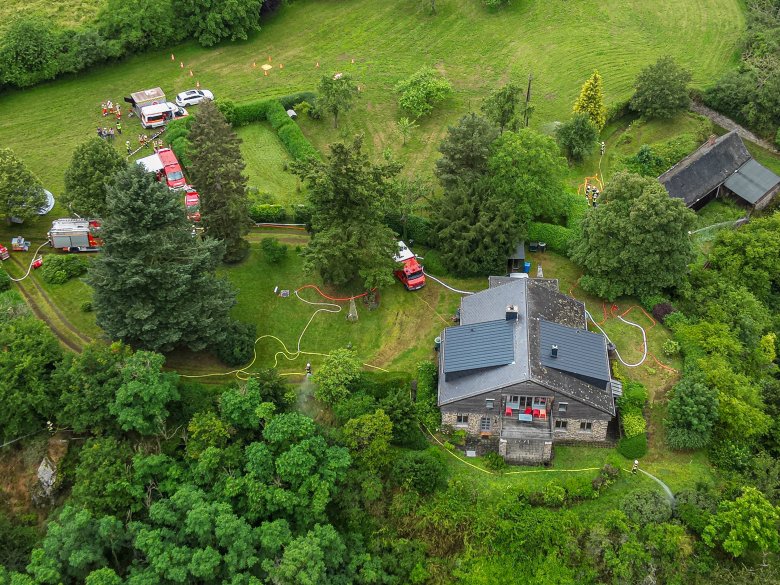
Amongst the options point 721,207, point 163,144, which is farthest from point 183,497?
point 721,207

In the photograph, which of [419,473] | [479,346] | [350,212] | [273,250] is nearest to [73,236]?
[273,250]

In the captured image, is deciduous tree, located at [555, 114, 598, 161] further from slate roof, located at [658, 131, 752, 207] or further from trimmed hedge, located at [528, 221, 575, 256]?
trimmed hedge, located at [528, 221, 575, 256]

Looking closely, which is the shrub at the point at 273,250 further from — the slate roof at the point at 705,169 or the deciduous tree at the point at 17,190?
the slate roof at the point at 705,169

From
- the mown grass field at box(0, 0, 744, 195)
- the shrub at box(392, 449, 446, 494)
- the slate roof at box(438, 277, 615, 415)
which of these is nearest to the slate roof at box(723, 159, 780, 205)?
the mown grass field at box(0, 0, 744, 195)

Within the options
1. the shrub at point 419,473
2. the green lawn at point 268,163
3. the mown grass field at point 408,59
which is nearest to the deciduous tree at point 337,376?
the shrub at point 419,473

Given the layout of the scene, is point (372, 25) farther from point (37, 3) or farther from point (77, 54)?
point (37, 3)

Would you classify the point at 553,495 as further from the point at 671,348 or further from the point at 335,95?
the point at 335,95
